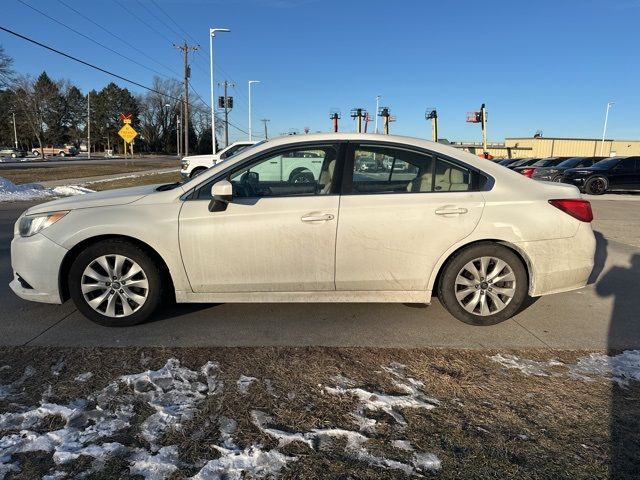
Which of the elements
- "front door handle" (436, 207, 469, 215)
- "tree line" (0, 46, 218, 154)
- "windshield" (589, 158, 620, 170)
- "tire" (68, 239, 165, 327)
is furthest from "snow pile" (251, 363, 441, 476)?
"tree line" (0, 46, 218, 154)

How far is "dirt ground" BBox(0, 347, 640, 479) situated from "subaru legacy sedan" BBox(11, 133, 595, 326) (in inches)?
22.9

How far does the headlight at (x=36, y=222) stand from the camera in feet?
13.3

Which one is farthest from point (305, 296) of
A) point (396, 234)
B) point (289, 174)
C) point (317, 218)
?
point (289, 174)

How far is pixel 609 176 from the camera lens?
19.0m

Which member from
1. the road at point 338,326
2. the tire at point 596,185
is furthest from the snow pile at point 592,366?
the tire at point 596,185

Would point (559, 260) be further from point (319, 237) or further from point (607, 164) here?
point (607, 164)

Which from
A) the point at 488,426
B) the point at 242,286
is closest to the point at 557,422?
the point at 488,426

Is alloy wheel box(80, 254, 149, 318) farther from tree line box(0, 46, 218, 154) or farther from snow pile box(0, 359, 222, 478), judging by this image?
tree line box(0, 46, 218, 154)

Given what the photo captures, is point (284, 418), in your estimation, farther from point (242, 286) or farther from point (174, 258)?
point (174, 258)

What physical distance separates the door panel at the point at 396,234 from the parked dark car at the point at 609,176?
17.6 m

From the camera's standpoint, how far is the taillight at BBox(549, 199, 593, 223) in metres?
4.17

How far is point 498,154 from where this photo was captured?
8062 cm

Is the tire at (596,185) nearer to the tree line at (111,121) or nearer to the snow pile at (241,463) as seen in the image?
the snow pile at (241,463)

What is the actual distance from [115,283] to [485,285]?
318 centimetres
